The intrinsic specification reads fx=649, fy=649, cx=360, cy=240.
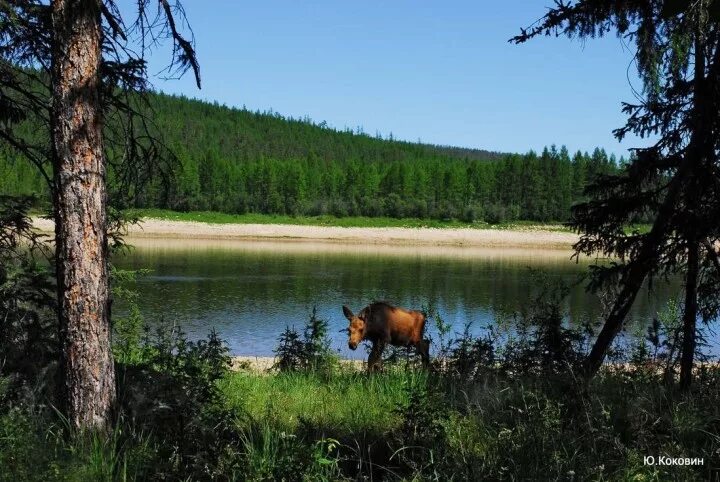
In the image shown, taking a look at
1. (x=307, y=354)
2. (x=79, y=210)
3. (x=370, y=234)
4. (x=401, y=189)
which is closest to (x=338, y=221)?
(x=370, y=234)

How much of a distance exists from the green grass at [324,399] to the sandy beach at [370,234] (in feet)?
262

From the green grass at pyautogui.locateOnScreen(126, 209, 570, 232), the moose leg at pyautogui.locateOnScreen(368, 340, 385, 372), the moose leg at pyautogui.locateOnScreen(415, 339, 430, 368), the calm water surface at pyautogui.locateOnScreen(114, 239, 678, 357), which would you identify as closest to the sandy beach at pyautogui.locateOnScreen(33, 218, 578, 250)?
the green grass at pyautogui.locateOnScreen(126, 209, 570, 232)

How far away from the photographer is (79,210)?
4.71 m

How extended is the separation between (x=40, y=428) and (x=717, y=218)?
268 inches

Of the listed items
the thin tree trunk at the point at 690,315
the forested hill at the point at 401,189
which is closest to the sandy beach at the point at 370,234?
the forested hill at the point at 401,189

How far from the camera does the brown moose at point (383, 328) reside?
10180 mm

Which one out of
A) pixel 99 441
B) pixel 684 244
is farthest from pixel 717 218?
pixel 99 441

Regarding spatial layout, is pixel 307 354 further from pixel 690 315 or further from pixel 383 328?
pixel 690 315

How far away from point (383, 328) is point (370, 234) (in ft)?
A: 292

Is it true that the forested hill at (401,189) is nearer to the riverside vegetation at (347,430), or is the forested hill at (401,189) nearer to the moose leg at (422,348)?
the moose leg at (422,348)

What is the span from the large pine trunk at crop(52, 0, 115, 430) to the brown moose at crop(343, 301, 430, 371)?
18.2 ft

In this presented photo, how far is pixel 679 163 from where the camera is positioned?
776cm

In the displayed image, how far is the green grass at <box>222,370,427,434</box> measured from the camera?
18.8 feet

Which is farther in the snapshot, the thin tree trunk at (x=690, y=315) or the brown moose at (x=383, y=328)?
the brown moose at (x=383, y=328)
